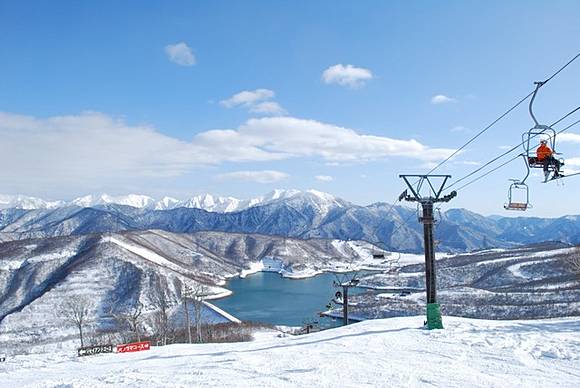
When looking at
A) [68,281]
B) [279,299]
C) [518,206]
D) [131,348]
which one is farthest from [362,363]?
[68,281]

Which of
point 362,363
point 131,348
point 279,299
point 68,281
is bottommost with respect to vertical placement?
point 279,299

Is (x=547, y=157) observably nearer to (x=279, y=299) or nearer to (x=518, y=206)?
(x=518, y=206)

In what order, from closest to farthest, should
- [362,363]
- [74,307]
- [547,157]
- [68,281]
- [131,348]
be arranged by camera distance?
1. [547,157]
2. [362,363]
3. [131,348]
4. [74,307]
5. [68,281]

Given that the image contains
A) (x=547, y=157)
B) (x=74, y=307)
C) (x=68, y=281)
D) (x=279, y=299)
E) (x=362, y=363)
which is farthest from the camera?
(x=279, y=299)

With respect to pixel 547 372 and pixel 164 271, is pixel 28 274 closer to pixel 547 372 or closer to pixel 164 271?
pixel 164 271

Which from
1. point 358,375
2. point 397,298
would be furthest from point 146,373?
point 397,298

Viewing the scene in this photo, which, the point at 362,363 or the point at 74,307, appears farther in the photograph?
the point at 74,307
